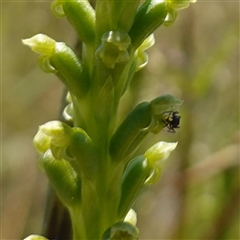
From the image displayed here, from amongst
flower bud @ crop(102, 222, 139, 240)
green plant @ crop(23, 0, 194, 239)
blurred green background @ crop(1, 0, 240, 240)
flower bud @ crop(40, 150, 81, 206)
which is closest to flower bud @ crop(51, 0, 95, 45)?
green plant @ crop(23, 0, 194, 239)

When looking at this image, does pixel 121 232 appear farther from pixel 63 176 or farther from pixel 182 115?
pixel 182 115

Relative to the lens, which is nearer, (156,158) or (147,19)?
(147,19)

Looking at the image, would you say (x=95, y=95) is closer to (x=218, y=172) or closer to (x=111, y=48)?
(x=111, y=48)

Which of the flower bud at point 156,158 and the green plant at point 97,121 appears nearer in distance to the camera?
the green plant at point 97,121

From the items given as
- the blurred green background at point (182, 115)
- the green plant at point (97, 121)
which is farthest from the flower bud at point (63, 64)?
the blurred green background at point (182, 115)

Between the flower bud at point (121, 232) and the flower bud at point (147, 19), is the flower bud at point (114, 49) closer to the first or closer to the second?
the flower bud at point (147, 19)

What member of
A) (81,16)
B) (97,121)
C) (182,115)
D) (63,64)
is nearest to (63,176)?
(97,121)
